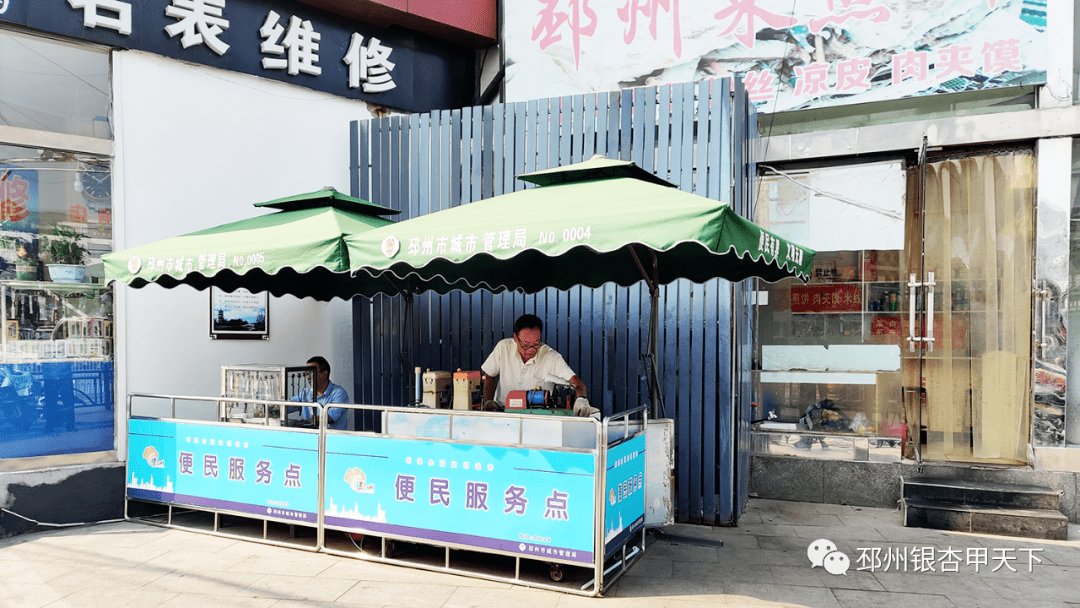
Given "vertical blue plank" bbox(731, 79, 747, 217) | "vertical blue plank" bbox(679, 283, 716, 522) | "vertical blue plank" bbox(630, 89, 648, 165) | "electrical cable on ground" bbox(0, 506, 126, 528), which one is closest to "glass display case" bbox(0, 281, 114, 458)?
"electrical cable on ground" bbox(0, 506, 126, 528)

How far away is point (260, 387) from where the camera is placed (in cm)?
673

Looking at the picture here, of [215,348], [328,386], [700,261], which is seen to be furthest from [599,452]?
[215,348]

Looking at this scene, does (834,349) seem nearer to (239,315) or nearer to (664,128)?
(664,128)

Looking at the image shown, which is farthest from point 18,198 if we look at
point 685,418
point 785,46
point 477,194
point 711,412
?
point 785,46

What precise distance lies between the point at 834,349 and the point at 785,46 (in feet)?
11.4

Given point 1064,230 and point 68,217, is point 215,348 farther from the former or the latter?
point 1064,230

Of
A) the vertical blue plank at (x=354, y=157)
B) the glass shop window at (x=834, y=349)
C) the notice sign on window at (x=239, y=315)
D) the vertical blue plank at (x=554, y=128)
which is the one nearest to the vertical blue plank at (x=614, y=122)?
the vertical blue plank at (x=554, y=128)

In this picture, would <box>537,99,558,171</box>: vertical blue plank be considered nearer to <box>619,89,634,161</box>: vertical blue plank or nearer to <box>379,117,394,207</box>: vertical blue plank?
<box>619,89,634,161</box>: vertical blue plank

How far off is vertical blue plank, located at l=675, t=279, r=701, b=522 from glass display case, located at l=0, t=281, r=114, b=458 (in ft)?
18.5

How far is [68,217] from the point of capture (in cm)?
688

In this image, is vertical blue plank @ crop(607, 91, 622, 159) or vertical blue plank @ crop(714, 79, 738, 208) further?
vertical blue plank @ crop(607, 91, 622, 159)

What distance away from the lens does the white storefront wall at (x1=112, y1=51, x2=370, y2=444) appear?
7.19 meters

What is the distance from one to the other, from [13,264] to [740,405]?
700cm

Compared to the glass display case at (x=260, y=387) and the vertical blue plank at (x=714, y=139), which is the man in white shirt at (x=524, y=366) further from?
the vertical blue plank at (x=714, y=139)
